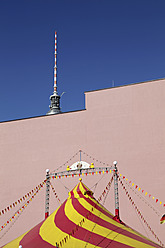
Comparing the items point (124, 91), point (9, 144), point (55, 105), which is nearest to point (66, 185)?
point (9, 144)

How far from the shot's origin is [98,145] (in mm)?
10625

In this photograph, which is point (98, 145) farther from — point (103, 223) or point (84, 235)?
point (84, 235)

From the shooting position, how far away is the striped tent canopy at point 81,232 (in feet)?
18.4

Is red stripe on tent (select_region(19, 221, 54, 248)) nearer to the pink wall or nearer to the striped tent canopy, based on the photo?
the striped tent canopy

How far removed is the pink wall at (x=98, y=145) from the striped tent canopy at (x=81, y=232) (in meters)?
3.15

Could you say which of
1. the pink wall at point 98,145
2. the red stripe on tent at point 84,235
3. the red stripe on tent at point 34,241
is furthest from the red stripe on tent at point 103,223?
the pink wall at point 98,145

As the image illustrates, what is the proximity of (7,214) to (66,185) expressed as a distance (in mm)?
2519

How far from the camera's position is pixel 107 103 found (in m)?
10.9

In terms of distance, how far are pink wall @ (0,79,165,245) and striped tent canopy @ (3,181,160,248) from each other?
124 inches

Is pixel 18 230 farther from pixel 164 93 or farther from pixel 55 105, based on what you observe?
pixel 55 105

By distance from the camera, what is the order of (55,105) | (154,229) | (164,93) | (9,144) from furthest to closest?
(55,105) < (9,144) < (164,93) < (154,229)

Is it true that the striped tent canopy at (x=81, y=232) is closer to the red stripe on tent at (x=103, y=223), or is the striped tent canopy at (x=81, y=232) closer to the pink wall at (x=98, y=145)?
the red stripe on tent at (x=103, y=223)

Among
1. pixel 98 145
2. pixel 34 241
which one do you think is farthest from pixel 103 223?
pixel 98 145

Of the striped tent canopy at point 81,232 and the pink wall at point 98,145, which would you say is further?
the pink wall at point 98,145
